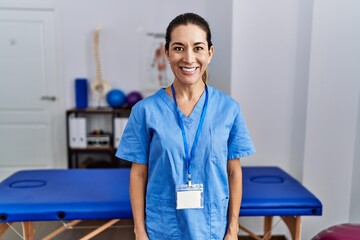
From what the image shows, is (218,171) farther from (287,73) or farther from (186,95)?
(287,73)

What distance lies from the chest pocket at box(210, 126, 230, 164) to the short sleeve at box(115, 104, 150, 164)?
0.23 m

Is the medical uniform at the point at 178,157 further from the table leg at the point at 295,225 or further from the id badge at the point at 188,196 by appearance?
the table leg at the point at 295,225

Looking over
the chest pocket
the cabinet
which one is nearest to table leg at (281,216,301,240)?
the chest pocket

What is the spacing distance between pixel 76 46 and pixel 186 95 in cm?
296

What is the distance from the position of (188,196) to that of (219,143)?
21cm

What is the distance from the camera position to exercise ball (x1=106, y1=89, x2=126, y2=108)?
3541 millimetres

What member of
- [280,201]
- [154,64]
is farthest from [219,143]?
[154,64]

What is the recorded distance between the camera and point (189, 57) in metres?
0.97

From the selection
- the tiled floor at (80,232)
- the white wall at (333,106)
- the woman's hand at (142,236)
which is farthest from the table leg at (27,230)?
the white wall at (333,106)

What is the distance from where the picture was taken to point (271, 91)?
223cm

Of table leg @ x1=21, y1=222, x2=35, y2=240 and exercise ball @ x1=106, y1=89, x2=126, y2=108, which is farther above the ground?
exercise ball @ x1=106, y1=89, x2=126, y2=108

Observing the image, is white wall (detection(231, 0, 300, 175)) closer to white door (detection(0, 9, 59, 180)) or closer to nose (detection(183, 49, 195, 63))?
nose (detection(183, 49, 195, 63))

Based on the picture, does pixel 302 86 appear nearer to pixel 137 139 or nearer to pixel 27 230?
pixel 137 139

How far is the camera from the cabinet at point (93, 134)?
3.46 meters
